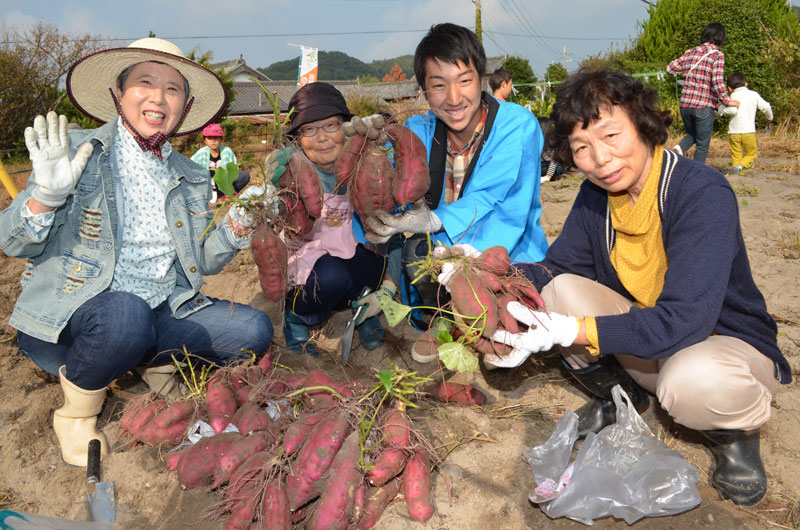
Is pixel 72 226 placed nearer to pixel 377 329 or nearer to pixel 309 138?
pixel 309 138

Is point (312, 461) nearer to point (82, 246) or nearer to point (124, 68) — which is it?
point (82, 246)

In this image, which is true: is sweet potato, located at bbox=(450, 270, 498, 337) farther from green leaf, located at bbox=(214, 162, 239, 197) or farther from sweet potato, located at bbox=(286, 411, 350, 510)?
green leaf, located at bbox=(214, 162, 239, 197)

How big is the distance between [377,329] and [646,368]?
1.41 m

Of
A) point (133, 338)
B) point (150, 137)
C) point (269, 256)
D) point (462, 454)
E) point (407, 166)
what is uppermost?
point (150, 137)

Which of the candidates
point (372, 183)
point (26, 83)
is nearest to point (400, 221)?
point (372, 183)

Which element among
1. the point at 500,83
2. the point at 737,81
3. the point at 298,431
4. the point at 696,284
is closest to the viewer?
the point at 696,284

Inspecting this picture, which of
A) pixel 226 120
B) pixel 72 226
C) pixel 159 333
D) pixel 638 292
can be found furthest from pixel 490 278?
pixel 226 120

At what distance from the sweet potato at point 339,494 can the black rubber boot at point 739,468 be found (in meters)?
1.19

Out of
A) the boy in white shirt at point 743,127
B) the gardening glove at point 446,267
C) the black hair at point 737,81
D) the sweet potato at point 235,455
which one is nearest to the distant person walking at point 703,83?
the boy in white shirt at point 743,127

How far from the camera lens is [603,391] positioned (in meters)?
1.97

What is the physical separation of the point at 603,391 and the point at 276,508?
1.31m

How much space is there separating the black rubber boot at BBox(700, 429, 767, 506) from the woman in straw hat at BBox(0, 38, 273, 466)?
1.90 meters

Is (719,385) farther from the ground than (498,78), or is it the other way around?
(498,78)

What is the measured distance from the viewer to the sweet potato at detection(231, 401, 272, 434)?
1.81 metres
